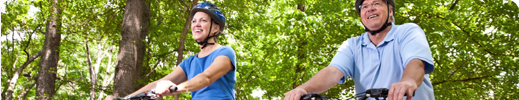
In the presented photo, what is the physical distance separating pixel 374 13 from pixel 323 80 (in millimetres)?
482

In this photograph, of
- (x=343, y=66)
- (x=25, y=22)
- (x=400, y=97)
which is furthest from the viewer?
(x=25, y=22)

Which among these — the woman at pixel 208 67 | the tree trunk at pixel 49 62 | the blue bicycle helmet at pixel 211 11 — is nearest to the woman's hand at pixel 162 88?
the woman at pixel 208 67

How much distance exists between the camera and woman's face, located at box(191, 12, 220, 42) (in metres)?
3.29

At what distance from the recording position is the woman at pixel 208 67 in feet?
9.18

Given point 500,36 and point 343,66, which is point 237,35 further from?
point 343,66

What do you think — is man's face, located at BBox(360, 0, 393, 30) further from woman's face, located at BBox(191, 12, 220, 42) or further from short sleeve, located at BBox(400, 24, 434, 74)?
woman's face, located at BBox(191, 12, 220, 42)

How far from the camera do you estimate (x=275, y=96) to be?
12.4 metres

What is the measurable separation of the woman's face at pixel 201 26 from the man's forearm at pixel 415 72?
5.39 feet

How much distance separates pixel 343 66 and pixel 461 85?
740 centimetres

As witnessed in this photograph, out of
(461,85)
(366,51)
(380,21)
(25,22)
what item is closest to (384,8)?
(380,21)

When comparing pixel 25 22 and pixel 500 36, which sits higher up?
pixel 25 22

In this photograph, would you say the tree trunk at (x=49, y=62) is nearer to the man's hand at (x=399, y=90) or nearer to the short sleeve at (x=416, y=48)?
the short sleeve at (x=416, y=48)

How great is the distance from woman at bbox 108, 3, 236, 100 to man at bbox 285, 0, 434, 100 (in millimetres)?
780

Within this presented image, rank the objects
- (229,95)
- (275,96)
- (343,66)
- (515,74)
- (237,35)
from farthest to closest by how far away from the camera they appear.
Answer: (237,35)
(275,96)
(515,74)
(229,95)
(343,66)
